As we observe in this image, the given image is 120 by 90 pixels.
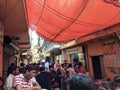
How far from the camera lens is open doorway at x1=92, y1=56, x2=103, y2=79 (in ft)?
39.3

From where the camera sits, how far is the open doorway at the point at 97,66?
11991mm

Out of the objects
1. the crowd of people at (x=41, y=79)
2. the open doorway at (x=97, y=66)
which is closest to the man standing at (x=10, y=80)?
the crowd of people at (x=41, y=79)

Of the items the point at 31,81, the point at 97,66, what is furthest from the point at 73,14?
the point at 97,66

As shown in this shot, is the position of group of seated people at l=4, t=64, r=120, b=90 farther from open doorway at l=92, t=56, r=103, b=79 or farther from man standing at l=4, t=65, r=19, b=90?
open doorway at l=92, t=56, r=103, b=79

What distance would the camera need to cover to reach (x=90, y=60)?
12.9 m

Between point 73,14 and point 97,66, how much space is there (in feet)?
21.8

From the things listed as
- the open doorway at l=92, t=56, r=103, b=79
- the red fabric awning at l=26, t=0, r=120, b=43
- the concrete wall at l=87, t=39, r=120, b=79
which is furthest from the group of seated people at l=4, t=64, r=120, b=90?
the open doorway at l=92, t=56, r=103, b=79

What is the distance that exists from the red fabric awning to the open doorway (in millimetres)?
4652

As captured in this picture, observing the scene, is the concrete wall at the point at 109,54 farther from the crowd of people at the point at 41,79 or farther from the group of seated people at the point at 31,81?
the group of seated people at the point at 31,81

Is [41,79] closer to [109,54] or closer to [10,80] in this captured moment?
[10,80]

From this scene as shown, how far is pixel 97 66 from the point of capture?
1234cm

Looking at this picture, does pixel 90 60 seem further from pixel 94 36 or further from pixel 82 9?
pixel 82 9

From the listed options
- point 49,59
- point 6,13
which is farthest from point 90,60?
point 49,59

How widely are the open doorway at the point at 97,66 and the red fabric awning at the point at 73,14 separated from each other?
4.65 m
